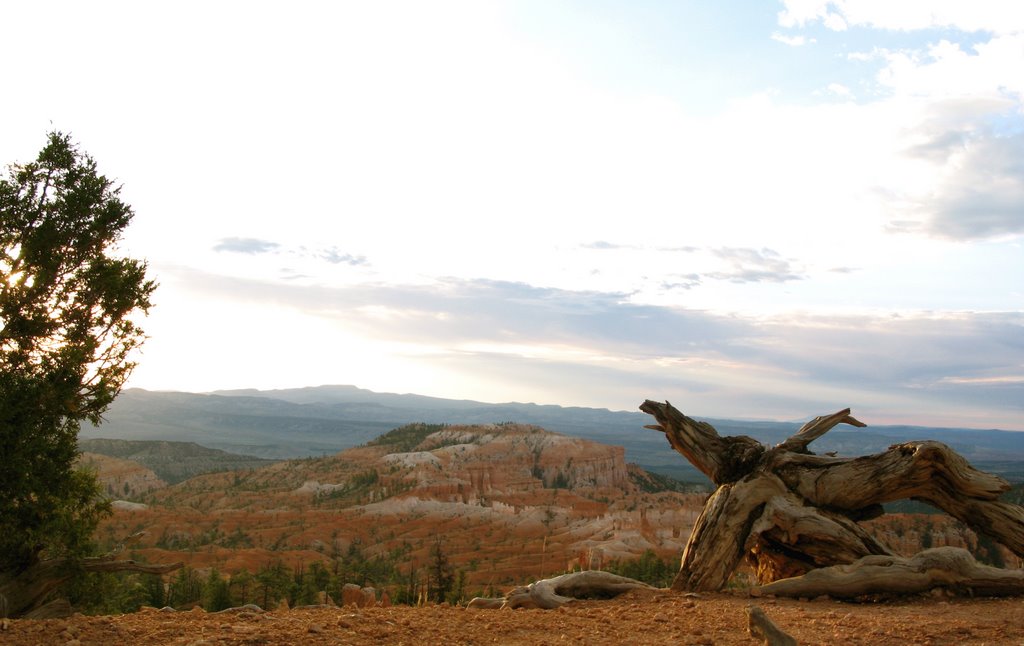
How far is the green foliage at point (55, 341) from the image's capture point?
535 inches

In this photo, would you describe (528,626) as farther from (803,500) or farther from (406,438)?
(406,438)

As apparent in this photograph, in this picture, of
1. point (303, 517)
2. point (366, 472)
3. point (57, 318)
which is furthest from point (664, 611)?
point (366, 472)

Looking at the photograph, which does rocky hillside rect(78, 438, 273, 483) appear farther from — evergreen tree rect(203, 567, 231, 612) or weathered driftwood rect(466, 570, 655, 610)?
weathered driftwood rect(466, 570, 655, 610)

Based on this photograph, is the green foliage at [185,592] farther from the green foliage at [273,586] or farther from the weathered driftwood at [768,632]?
the weathered driftwood at [768,632]

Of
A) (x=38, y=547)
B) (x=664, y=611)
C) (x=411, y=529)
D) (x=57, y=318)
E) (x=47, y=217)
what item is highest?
(x=47, y=217)

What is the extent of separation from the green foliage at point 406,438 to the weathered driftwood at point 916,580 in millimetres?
109288

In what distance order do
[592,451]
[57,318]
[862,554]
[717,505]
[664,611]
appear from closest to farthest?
[664,611] < [862,554] < [717,505] < [57,318] < [592,451]

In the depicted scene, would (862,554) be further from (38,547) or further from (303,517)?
(303,517)

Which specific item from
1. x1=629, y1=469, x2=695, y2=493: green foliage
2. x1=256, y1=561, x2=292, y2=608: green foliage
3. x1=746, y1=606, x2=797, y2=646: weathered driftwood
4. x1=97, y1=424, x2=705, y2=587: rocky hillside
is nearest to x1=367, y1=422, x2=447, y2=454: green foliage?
x1=97, y1=424, x2=705, y2=587: rocky hillside

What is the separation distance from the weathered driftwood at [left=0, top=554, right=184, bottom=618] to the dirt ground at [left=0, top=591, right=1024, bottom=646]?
247 inches

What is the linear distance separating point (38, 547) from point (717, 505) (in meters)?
12.8

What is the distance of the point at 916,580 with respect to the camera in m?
9.75

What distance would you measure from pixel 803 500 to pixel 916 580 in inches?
99.1

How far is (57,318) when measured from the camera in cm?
1506
